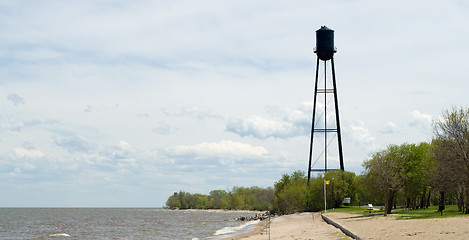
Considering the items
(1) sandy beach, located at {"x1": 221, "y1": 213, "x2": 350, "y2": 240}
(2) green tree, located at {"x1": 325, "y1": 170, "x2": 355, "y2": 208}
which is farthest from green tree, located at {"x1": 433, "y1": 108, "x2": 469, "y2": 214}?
(2) green tree, located at {"x1": 325, "y1": 170, "x2": 355, "y2": 208}

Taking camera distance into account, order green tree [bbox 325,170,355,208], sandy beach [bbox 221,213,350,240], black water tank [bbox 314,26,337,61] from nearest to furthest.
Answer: sandy beach [bbox 221,213,350,240] < black water tank [bbox 314,26,337,61] < green tree [bbox 325,170,355,208]

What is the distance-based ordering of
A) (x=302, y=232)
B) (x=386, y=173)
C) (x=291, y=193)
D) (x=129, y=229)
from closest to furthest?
(x=302, y=232) → (x=386, y=173) → (x=129, y=229) → (x=291, y=193)

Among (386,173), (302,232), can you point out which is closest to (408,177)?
(386,173)

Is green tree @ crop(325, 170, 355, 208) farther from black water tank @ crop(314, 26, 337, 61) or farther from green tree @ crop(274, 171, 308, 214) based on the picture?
black water tank @ crop(314, 26, 337, 61)

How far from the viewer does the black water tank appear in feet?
260

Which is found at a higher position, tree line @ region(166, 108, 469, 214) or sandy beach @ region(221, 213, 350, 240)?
tree line @ region(166, 108, 469, 214)

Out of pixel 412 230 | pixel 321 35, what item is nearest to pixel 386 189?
pixel 412 230

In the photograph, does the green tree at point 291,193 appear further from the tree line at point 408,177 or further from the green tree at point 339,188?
the green tree at point 339,188

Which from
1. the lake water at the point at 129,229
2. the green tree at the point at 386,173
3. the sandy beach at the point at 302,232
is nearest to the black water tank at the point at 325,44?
the green tree at the point at 386,173

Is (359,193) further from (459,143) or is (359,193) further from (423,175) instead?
(459,143)

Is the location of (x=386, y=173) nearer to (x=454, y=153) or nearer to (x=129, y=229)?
(x=454, y=153)

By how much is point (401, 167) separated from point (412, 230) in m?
33.9

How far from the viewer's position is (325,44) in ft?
260

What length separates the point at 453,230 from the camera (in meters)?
28.7
